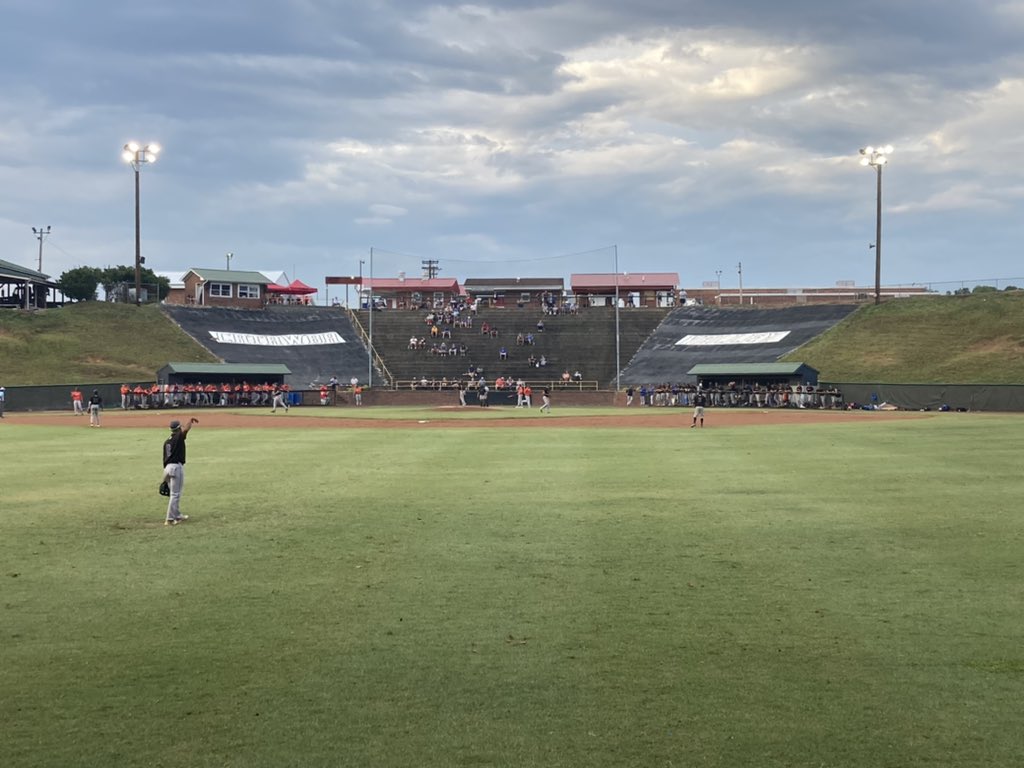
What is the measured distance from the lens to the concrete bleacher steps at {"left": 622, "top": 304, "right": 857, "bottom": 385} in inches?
3046

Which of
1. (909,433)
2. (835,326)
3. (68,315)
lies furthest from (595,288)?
(909,433)

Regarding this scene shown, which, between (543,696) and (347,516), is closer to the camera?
(543,696)

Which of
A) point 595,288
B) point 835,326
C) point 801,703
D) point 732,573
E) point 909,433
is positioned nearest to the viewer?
point 801,703

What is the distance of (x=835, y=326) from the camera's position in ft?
265

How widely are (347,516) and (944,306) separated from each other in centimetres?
7673

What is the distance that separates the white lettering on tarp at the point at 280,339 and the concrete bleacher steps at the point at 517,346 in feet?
13.6

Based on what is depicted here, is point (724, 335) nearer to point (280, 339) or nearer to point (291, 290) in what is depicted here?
point (280, 339)

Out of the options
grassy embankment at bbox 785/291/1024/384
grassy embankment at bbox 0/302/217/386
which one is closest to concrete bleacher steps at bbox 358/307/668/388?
grassy embankment at bbox 785/291/1024/384

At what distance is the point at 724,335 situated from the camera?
276ft

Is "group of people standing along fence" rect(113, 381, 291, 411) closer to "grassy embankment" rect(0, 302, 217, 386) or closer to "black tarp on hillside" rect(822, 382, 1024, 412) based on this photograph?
"grassy embankment" rect(0, 302, 217, 386)

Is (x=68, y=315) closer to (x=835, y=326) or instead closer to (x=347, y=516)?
(x=835, y=326)

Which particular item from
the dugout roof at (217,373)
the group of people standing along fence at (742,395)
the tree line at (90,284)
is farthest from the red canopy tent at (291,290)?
the group of people standing along fence at (742,395)

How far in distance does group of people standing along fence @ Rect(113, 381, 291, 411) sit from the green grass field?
45.3m

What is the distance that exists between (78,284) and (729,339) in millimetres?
64697
